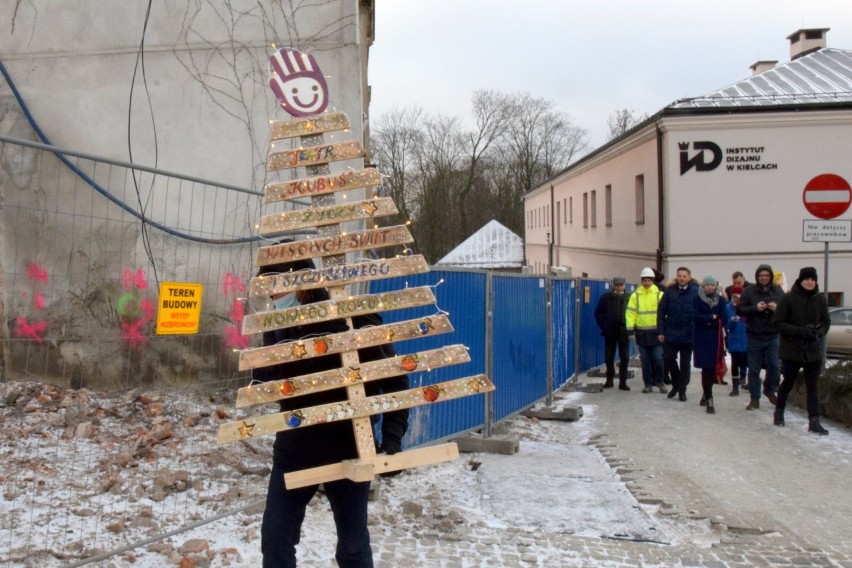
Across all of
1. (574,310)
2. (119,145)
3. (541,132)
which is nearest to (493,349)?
(119,145)

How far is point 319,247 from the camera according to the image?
3.91 metres

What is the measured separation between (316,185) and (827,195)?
9.32m

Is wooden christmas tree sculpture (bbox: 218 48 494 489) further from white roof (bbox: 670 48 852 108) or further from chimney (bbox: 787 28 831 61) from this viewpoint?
chimney (bbox: 787 28 831 61)

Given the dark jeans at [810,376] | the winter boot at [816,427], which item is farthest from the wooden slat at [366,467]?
the winter boot at [816,427]

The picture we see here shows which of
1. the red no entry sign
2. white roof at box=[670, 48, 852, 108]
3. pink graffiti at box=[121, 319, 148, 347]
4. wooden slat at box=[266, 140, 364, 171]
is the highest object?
white roof at box=[670, 48, 852, 108]

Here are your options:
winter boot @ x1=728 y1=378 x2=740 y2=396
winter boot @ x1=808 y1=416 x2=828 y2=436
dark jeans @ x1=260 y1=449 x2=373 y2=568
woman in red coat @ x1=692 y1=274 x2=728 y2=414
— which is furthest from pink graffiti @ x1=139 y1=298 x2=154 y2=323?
winter boot @ x1=728 y1=378 x2=740 y2=396

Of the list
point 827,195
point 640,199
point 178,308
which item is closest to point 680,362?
point 827,195

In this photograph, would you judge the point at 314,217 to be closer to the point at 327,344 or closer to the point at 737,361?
the point at 327,344

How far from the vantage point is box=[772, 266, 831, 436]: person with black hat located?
9.38 meters

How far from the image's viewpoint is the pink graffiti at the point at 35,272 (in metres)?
5.18

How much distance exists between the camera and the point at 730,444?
8.99 m

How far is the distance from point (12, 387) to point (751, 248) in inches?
916

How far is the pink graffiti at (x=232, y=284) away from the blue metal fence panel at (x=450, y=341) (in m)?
0.93

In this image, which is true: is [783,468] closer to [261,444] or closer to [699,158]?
[261,444]
